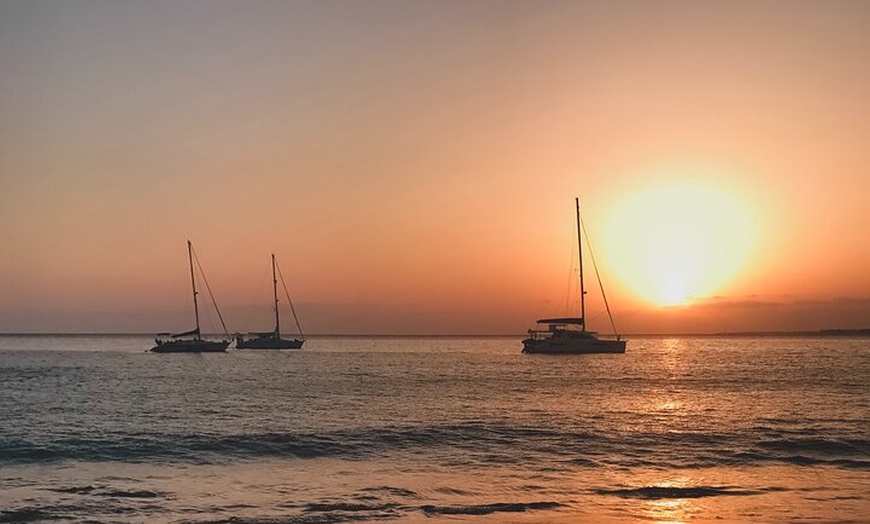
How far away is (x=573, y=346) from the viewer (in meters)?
116

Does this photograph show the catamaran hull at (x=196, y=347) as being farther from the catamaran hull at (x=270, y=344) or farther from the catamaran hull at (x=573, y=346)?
the catamaran hull at (x=573, y=346)

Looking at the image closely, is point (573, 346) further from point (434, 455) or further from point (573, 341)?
point (434, 455)

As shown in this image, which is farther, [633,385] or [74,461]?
[633,385]

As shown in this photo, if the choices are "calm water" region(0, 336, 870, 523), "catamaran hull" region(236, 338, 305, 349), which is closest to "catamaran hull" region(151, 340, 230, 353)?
"catamaran hull" region(236, 338, 305, 349)

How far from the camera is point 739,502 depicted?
23000mm

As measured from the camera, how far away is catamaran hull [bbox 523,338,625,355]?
116 metres

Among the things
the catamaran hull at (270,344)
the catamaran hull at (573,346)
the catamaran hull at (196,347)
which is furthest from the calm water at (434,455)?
the catamaran hull at (270,344)

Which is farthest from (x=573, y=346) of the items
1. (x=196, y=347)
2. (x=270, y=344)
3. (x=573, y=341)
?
(x=270, y=344)

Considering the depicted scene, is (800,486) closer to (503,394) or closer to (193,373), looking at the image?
(503,394)

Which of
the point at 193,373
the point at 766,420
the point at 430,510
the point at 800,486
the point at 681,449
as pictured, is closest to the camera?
the point at 430,510

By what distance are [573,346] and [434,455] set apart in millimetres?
86909

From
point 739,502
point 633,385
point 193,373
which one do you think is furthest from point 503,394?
point 193,373

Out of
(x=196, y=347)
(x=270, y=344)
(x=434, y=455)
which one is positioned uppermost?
(x=196, y=347)

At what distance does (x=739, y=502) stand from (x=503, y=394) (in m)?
37.3
